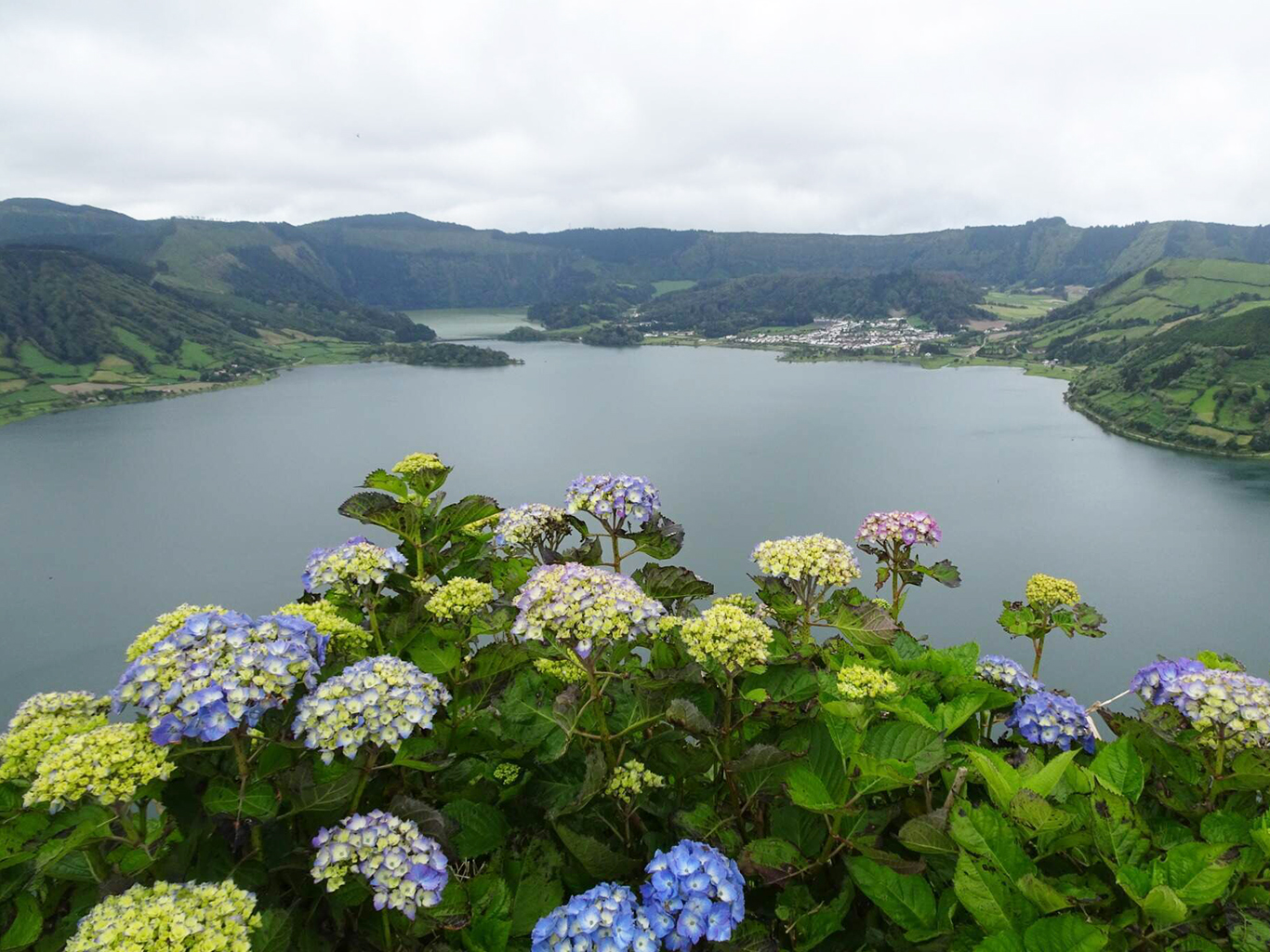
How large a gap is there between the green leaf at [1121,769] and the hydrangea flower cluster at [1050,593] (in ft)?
9.33

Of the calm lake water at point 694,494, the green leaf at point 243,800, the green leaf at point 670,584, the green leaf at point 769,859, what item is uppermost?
the green leaf at point 670,584

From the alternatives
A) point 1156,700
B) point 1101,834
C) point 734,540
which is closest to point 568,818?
point 1101,834

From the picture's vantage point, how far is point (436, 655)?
12.2ft

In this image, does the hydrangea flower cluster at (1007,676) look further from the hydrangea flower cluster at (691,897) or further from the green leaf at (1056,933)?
the hydrangea flower cluster at (691,897)

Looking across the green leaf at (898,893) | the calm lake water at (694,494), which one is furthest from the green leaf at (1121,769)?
the calm lake water at (694,494)

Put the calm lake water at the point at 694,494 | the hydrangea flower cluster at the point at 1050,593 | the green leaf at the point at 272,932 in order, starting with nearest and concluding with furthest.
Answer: the green leaf at the point at 272,932 < the hydrangea flower cluster at the point at 1050,593 < the calm lake water at the point at 694,494

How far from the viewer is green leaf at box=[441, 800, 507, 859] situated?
301 cm

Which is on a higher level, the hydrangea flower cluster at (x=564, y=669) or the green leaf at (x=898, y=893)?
the hydrangea flower cluster at (x=564, y=669)

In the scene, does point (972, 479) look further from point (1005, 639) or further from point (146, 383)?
point (146, 383)

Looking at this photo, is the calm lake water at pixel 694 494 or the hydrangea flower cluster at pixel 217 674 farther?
the calm lake water at pixel 694 494

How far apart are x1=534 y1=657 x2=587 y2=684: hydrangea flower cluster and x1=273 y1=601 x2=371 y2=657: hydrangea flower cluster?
3.36 feet

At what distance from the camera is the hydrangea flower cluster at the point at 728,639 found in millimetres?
3113

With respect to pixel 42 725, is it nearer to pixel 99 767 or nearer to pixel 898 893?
pixel 99 767

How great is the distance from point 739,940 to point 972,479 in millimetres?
92402
